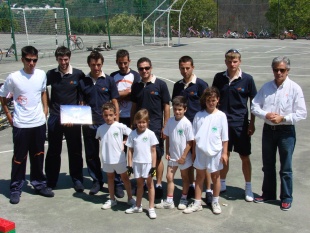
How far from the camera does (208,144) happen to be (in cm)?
590

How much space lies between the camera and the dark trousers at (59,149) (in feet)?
22.2

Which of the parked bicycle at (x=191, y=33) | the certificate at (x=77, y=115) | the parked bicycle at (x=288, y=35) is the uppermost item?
the certificate at (x=77, y=115)

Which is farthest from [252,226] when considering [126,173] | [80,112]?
[80,112]

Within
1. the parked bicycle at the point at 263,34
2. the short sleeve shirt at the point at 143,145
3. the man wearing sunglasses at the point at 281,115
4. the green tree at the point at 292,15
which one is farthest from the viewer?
the parked bicycle at the point at 263,34

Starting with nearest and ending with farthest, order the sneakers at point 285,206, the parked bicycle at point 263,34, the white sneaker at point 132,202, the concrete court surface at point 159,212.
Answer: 1. the concrete court surface at point 159,212
2. the sneakers at point 285,206
3. the white sneaker at point 132,202
4. the parked bicycle at point 263,34

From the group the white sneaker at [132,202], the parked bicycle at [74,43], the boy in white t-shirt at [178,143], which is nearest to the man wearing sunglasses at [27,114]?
the white sneaker at [132,202]

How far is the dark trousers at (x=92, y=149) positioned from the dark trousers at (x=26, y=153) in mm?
623

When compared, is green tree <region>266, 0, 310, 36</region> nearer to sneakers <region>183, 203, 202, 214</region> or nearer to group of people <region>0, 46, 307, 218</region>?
group of people <region>0, 46, 307, 218</region>

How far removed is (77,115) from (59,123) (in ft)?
1.36

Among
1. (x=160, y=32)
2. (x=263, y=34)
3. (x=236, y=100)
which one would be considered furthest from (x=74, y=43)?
(x=236, y=100)

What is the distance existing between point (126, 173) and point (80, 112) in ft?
3.52

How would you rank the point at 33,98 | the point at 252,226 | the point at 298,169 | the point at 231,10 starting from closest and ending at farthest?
the point at 252,226, the point at 33,98, the point at 298,169, the point at 231,10

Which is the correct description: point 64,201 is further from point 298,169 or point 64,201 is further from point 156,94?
point 298,169

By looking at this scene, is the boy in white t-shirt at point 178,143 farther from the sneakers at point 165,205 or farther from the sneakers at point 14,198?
the sneakers at point 14,198
